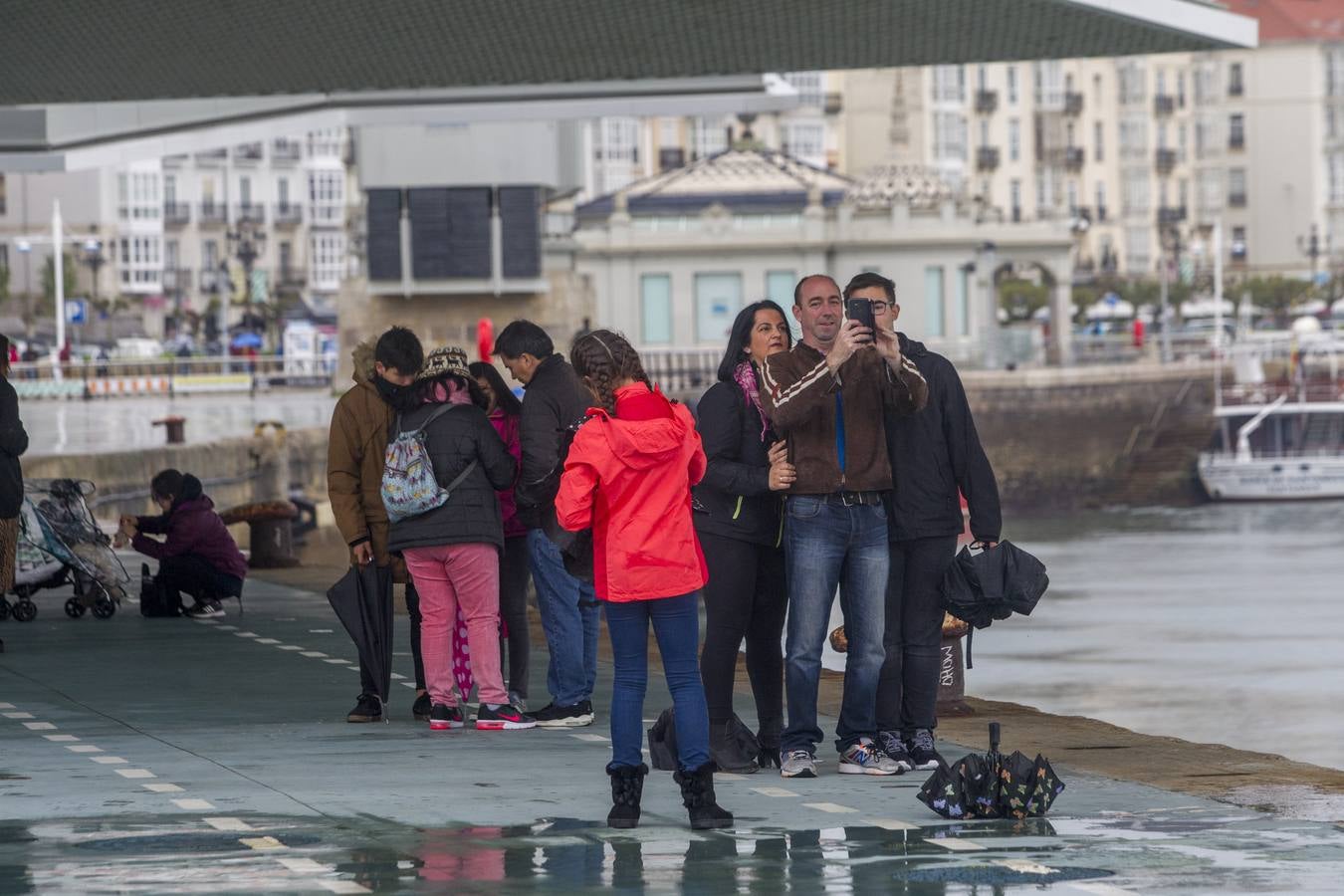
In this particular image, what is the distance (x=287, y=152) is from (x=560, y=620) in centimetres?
12162

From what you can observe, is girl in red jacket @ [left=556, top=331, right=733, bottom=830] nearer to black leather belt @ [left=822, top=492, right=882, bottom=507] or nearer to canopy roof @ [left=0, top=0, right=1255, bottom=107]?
black leather belt @ [left=822, top=492, right=882, bottom=507]

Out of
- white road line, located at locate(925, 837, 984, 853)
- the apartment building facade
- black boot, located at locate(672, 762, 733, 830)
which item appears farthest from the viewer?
the apartment building facade

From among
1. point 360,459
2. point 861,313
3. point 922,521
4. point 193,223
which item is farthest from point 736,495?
point 193,223

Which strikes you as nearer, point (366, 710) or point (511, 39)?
point (366, 710)

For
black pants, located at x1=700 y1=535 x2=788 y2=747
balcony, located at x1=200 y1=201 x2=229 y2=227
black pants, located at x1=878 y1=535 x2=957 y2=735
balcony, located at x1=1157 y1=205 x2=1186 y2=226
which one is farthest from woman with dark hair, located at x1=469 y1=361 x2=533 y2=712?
balcony, located at x1=1157 y1=205 x2=1186 y2=226

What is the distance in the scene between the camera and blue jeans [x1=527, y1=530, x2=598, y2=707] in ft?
37.8

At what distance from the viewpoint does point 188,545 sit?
16.7m

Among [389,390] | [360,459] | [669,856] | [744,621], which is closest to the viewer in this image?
[669,856]

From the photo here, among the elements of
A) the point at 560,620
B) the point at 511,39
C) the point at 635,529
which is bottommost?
the point at 560,620

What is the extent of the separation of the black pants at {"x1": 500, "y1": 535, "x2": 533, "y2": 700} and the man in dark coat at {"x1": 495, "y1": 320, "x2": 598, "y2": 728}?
170 millimetres

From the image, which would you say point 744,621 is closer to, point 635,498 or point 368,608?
point 635,498

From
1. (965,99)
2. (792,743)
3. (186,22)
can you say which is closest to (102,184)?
(965,99)

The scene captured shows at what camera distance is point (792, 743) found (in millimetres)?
9844

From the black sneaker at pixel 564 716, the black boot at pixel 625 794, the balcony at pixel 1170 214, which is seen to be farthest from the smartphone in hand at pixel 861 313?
the balcony at pixel 1170 214
